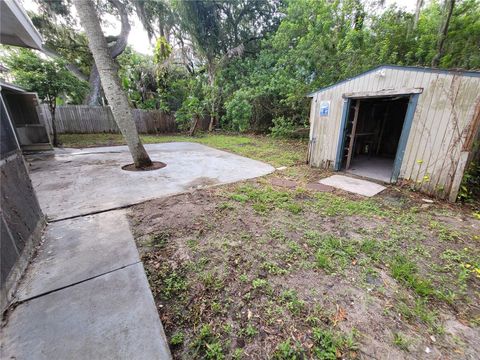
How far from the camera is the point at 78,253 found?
2.24 metres

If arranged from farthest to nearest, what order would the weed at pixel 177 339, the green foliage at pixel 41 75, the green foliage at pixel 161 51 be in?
1. the green foliage at pixel 161 51
2. the green foliage at pixel 41 75
3. the weed at pixel 177 339

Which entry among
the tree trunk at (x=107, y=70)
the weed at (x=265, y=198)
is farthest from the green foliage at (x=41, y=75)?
the weed at (x=265, y=198)

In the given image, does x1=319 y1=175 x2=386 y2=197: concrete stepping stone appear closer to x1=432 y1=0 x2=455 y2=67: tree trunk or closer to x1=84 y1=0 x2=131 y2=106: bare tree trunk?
x1=432 y1=0 x2=455 y2=67: tree trunk

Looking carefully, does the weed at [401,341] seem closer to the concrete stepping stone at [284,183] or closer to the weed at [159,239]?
the weed at [159,239]

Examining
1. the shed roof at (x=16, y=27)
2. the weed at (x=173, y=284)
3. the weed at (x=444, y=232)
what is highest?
the shed roof at (x=16, y=27)

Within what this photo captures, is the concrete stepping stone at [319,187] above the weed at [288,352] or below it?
above

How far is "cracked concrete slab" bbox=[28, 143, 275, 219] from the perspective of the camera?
3.51 metres

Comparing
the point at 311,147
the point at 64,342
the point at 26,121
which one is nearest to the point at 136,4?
the point at 26,121

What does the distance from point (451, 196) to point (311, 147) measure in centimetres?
309

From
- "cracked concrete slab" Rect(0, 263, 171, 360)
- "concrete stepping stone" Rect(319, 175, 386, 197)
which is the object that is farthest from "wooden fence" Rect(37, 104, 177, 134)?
"concrete stepping stone" Rect(319, 175, 386, 197)

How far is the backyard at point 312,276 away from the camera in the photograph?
1469 mm

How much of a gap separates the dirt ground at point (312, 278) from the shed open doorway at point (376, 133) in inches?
121

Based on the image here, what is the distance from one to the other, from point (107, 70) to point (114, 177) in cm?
228

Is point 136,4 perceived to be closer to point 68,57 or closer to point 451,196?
point 68,57
